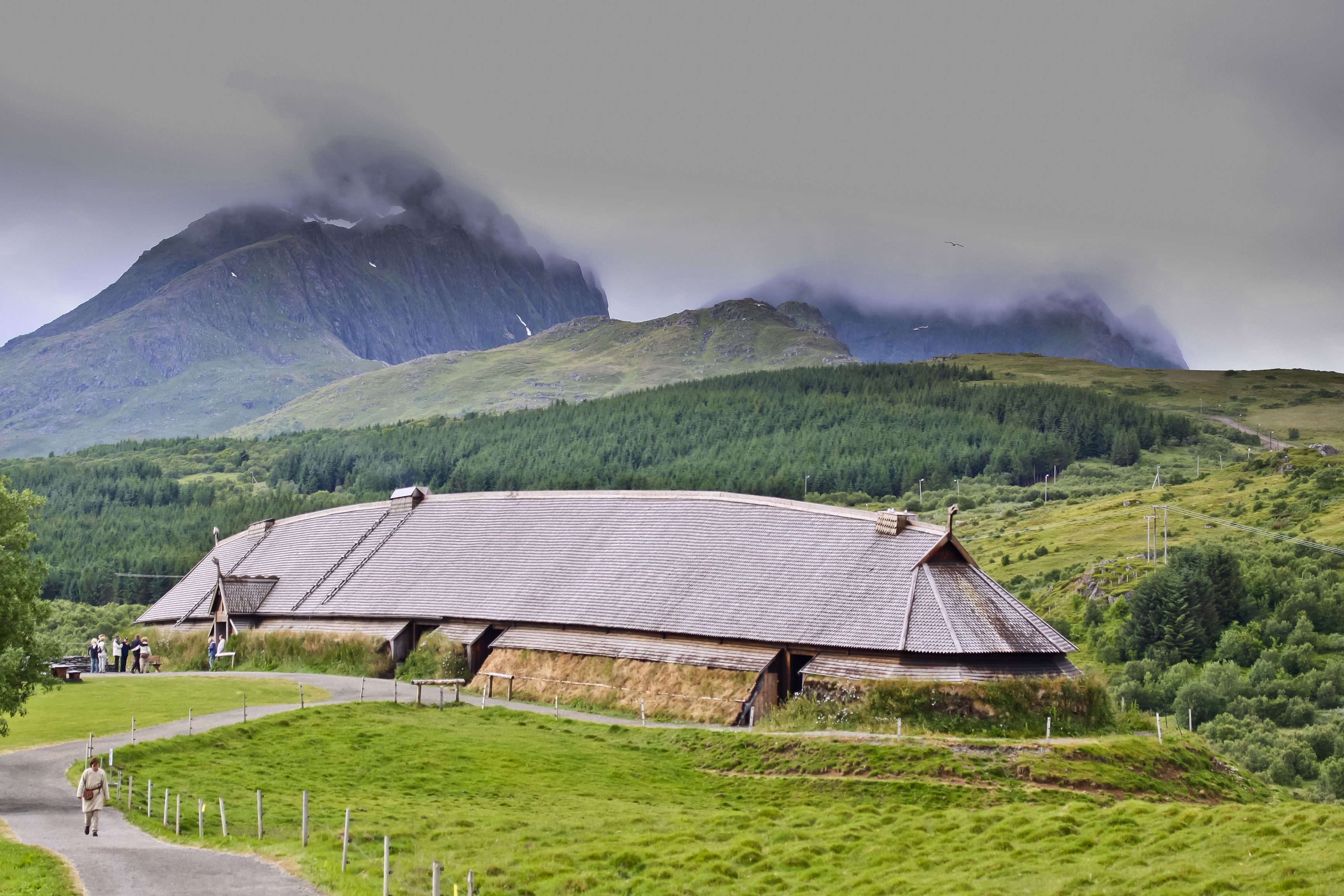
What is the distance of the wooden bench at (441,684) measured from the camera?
53.8m

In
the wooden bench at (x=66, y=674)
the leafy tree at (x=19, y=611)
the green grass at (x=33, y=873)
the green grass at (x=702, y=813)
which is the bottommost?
the green grass at (x=702, y=813)

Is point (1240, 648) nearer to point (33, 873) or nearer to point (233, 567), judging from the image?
point (233, 567)

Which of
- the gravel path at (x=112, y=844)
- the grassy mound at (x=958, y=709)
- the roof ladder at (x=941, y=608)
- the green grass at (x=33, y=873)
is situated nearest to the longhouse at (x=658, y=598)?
the roof ladder at (x=941, y=608)

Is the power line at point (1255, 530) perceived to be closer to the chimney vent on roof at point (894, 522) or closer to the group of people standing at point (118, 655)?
the chimney vent on roof at point (894, 522)

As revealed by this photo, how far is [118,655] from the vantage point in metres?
70.8

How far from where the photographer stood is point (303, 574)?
7812 cm

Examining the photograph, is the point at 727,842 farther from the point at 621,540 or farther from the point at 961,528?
the point at 961,528

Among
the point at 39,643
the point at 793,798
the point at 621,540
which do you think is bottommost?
the point at 793,798

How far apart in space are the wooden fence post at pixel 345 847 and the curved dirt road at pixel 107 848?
0.85 metres

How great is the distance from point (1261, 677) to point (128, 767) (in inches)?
3189

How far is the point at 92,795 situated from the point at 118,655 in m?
47.3

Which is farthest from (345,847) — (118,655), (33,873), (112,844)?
(118,655)

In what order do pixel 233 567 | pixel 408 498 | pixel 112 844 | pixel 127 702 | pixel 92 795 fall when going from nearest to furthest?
pixel 112 844 < pixel 92 795 < pixel 127 702 < pixel 408 498 < pixel 233 567

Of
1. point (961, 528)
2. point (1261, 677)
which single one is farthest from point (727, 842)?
point (961, 528)
